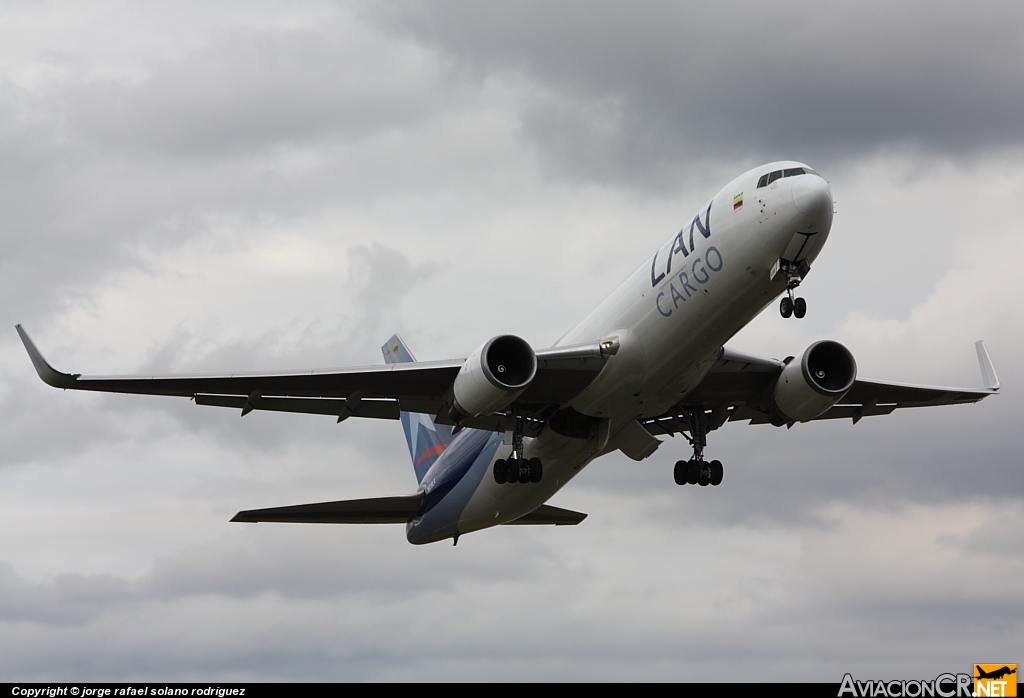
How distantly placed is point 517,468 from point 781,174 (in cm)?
1015

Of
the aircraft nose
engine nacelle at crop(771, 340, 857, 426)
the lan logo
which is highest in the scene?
the aircraft nose

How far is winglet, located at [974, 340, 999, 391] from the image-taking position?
32250mm

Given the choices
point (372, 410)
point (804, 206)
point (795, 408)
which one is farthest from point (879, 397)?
point (372, 410)

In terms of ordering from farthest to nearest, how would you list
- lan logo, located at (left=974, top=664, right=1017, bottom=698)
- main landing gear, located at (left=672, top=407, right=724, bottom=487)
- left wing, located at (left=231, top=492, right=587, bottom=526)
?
left wing, located at (left=231, top=492, right=587, bottom=526)
main landing gear, located at (left=672, top=407, right=724, bottom=487)
lan logo, located at (left=974, top=664, right=1017, bottom=698)

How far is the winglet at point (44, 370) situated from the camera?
2527 cm

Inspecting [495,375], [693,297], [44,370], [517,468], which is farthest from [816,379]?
[44,370]

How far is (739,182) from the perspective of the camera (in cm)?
2442

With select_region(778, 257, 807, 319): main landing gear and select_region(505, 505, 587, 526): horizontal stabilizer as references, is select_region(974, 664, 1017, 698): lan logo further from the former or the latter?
select_region(505, 505, 587, 526): horizontal stabilizer

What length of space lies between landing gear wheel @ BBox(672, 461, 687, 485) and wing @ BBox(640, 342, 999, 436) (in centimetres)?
134

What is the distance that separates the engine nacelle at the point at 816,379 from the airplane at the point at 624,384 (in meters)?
0.04

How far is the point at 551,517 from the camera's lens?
125 feet

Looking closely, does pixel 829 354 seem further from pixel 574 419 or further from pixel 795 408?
pixel 574 419

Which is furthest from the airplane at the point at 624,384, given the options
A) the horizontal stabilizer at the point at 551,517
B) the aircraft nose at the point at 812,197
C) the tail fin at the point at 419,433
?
the horizontal stabilizer at the point at 551,517

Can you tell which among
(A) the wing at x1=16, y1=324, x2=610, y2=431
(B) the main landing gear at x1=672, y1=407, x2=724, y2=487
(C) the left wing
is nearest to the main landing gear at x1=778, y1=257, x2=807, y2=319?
(A) the wing at x1=16, y1=324, x2=610, y2=431
